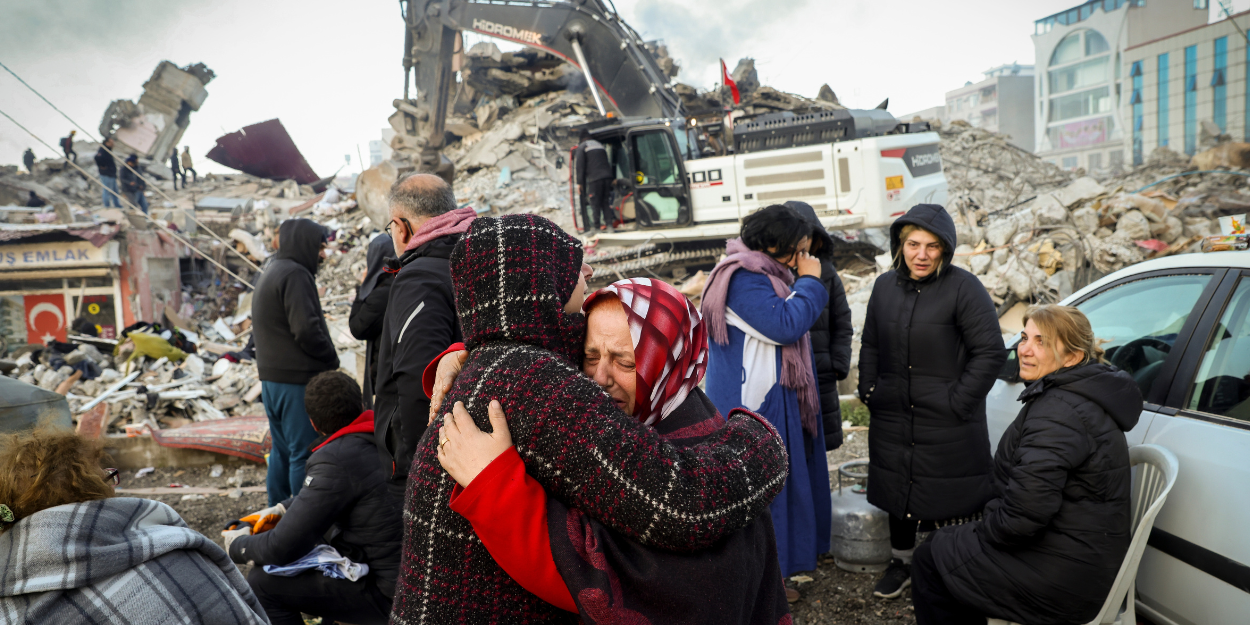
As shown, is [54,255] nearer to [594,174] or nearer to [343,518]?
[594,174]

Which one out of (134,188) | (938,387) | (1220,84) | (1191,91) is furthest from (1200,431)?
(1191,91)

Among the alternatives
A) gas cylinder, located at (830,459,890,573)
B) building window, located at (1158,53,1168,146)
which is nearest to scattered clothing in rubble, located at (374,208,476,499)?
gas cylinder, located at (830,459,890,573)

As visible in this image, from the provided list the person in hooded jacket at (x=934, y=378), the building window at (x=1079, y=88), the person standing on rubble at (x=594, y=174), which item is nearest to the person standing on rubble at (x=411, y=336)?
the person in hooded jacket at (x=934, y=378)

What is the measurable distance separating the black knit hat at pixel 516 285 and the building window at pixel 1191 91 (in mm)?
33866

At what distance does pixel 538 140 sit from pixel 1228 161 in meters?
16.1

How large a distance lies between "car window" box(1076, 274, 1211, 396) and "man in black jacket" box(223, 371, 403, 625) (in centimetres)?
294

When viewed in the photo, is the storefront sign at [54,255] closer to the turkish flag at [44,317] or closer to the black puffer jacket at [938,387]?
the turkish flag at [44,317]

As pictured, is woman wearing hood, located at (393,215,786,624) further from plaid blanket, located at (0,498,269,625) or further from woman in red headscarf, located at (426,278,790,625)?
plaid blanket, located at (0,498,269,625)

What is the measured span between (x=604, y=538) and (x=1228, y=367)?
7.88 feet

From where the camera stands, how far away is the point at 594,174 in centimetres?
980

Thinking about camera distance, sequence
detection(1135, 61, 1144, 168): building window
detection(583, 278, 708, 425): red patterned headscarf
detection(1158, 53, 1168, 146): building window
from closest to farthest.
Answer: detection(583, 278, 708, 425): red patterned headscarf, detection(1158, 53, 1168, 146): building window, detection(1135, 61, 1144, 168): building window

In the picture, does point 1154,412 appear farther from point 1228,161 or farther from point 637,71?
point 1228,161

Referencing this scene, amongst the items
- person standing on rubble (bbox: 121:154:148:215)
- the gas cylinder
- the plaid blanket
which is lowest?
the gas cylinder

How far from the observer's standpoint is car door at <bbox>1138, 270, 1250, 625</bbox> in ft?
6.50
